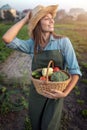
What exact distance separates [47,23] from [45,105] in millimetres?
957

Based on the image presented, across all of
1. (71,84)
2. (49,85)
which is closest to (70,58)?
(71,84)

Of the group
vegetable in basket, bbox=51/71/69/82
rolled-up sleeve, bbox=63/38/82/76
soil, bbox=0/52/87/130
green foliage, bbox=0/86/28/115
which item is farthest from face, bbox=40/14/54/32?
green foliage, bbox=0/86/28/115

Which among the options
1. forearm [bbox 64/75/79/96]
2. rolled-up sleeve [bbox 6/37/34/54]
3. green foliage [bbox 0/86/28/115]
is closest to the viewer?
forearm [bbox 64/75/79/96]

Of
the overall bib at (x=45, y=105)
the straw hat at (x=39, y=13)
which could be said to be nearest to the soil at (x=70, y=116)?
the overall bib at (x=45, y=105)

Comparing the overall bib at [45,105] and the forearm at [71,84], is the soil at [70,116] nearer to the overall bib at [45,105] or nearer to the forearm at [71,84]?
the overall bib at [45,105]

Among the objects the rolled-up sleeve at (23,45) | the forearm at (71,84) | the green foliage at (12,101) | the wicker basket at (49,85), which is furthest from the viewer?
the green foliage at (12,101)

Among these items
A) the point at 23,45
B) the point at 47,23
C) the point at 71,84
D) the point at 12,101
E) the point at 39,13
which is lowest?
the point at 12,101

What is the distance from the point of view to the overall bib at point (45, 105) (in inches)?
135

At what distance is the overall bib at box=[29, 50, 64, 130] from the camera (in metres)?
3.43

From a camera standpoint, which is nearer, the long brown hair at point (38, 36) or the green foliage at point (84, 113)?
the long brown hair at point (38, 36)

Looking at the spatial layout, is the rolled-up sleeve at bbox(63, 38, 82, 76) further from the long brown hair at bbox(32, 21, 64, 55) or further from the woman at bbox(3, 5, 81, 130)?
the long brown hair at bbox(32, 21, 64, 55)

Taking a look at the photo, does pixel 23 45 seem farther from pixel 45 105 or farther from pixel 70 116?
pixel 70 116

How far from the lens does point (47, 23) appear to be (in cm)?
342

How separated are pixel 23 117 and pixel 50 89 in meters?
2.27
